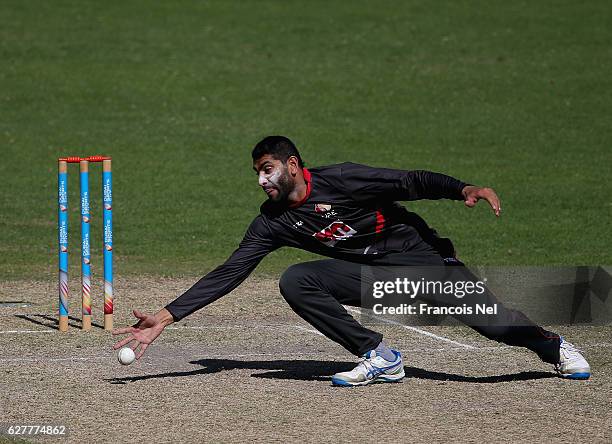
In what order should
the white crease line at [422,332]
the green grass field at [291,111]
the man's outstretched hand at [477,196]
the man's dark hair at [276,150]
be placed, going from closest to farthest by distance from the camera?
the man's outstretched hand at [477,196] → the man's dark hair at [276,150] → the white crease line at [422,332] → the green grass field at [291,111]

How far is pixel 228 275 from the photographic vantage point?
27.6ft

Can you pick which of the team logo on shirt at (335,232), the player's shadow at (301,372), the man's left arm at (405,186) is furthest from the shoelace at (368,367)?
the man's left arm at (405,186)

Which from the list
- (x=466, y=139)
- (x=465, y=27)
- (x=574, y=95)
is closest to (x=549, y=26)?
(x=465, y=27)

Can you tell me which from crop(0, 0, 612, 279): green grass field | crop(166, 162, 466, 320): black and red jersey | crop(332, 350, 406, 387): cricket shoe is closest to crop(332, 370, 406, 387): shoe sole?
crop(332, 350, 406, 387): cricket shoe

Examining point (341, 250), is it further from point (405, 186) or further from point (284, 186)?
point (405, 186)

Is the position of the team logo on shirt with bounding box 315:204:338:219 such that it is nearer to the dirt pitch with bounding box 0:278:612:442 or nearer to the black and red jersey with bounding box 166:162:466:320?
the black and red jersey with bounding box 166:162:466:320

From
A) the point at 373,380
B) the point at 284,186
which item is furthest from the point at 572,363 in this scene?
the point at 284,186

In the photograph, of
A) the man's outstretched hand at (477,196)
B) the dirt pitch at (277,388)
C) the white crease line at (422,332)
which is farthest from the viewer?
the white crease line at (422,332)

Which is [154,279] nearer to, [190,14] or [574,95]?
[574,95]

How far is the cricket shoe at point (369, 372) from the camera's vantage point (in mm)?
8398

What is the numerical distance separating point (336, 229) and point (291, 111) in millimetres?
15579

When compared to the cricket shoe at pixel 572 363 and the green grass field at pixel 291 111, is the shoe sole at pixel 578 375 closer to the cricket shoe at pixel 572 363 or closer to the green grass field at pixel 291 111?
the cricket shoe at pixel 572 363

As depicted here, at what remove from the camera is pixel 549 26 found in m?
29.2

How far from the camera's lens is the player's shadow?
28.5ft
